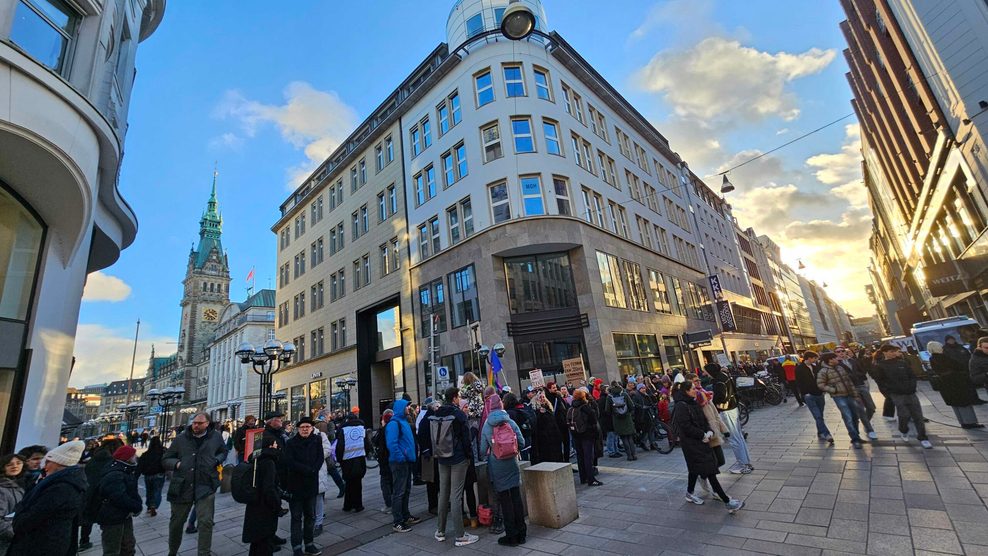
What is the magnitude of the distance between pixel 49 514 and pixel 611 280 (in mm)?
22712

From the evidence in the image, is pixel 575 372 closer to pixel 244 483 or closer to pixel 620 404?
pixel 620 404

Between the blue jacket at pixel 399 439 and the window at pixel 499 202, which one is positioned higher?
the window at pixel 499 202

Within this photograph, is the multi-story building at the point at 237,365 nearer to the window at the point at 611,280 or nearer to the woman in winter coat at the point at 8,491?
the window at the point at 611,280

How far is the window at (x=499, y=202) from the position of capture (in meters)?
22.1

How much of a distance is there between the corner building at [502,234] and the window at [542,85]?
0.44 feet

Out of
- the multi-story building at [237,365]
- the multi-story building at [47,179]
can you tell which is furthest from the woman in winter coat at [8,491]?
the multi-story building at [237,365]

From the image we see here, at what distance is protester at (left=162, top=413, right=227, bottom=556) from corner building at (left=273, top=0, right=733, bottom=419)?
32.4 feet

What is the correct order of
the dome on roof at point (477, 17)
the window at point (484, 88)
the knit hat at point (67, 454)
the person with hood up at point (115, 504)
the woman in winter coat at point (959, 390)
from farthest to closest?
the dome on roof at point (477, 17) → the window at point (484, 88) → the woman in winter coat at point (959, 390) → the person with hood up at point (115, 504) → the knit hat at point (67, 454)

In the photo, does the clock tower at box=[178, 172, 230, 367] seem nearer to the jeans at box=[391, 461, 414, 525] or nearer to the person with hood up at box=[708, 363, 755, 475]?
the jeans at box=[391, 461, 414, 525]

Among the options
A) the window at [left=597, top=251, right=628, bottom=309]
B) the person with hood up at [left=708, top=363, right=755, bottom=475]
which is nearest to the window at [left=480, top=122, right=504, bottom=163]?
the window at [left=597, top=251, right=628, bottom=309]

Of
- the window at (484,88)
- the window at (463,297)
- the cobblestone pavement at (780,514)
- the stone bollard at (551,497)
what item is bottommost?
the cobblestone pavement at (780,514)

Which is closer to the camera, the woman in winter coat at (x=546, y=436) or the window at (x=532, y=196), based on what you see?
the woman in winter coat at (x=546, y=436)

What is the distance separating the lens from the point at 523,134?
2336 centimetres

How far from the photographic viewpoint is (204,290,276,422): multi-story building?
202 feet
